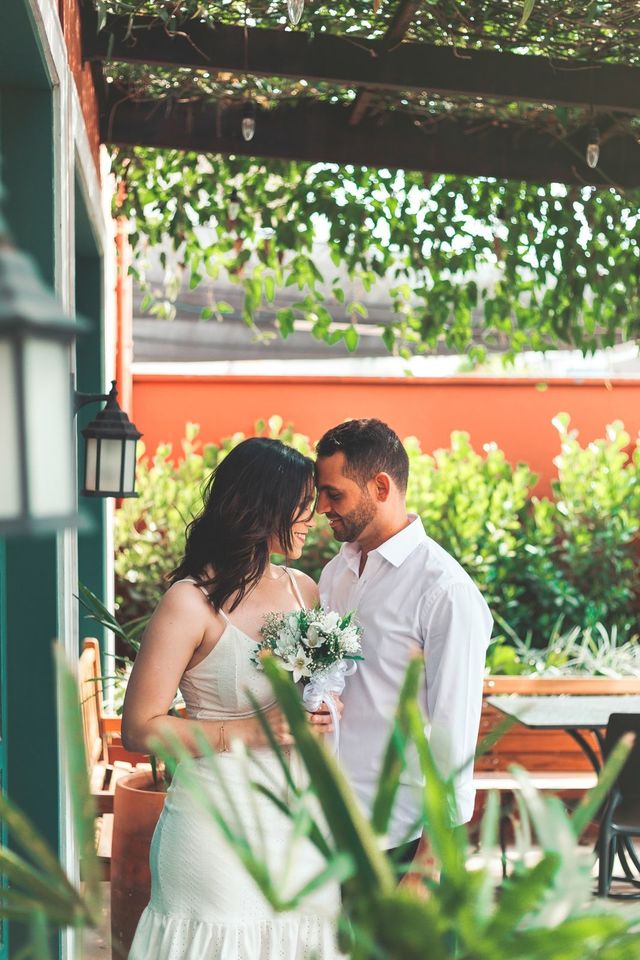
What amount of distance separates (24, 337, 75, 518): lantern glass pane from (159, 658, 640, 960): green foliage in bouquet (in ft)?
0.71

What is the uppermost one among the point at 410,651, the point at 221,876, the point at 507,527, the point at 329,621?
the point at 329,621

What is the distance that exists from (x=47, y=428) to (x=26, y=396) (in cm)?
3

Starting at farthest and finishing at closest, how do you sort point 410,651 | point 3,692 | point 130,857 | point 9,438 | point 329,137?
1. point 329,137
2. point 130,857
3. point 3,692
4. point 410,651
5. point 9,438

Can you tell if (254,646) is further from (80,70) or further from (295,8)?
(80,70)

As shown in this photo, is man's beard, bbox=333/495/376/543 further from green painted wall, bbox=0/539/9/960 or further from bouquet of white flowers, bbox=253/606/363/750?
green painted wall, bbox=0/539/9/960

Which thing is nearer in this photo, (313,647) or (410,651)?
(313,647)

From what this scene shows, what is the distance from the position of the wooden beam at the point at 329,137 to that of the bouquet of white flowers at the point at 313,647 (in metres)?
3.26

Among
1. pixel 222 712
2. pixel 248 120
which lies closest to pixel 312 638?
pixel 222 712

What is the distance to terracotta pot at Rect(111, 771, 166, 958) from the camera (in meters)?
3.47

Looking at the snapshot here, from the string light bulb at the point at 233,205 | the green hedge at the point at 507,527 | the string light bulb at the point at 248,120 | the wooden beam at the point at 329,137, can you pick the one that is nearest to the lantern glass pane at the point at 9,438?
the string light bulb at the point at 248,120

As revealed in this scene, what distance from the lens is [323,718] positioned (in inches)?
98.6

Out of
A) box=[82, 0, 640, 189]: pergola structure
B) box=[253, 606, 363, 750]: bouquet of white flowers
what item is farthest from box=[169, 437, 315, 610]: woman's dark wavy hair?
box=[82, 0, 640, 189]: pergola structure

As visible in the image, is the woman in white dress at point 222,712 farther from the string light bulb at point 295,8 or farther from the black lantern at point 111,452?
the string light bulb at point 295,8

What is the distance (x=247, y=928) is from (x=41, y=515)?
1822mm
